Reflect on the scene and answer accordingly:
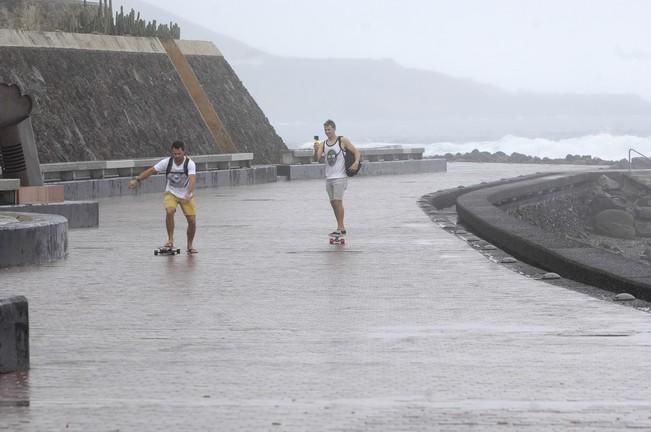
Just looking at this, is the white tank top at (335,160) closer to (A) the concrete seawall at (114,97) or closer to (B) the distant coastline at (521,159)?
(A) the concrete seawall at (114,97)

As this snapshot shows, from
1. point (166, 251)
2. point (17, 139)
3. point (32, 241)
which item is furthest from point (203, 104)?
point (32, 241)

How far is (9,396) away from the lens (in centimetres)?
882

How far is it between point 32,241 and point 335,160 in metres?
5.09

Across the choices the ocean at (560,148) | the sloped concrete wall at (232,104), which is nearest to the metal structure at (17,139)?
the sloped concrete wall at (232,104)

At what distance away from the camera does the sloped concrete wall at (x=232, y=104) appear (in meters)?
48.3

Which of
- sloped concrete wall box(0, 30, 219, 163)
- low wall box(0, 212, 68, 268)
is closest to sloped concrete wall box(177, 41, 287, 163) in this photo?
sloped concrete wall box(0, 30, 219, 163)

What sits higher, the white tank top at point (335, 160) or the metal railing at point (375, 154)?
the white tank top at point (335, 160)

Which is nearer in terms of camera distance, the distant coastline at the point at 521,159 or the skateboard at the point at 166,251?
the skateboard at the point at 166,251

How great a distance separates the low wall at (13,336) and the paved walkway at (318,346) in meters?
0.15

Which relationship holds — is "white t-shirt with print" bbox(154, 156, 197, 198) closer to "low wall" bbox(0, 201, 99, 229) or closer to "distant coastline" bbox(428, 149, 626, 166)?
"low wall" bbox(0, 201, 99, 229)

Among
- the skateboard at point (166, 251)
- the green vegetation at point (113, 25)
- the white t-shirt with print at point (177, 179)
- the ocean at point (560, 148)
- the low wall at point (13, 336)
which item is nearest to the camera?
the low wall at point (13, 336)

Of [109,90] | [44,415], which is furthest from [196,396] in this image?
[109,90]

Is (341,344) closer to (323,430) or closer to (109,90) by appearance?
(323,430)

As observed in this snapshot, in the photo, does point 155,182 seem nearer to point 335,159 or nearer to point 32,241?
point 335,159
